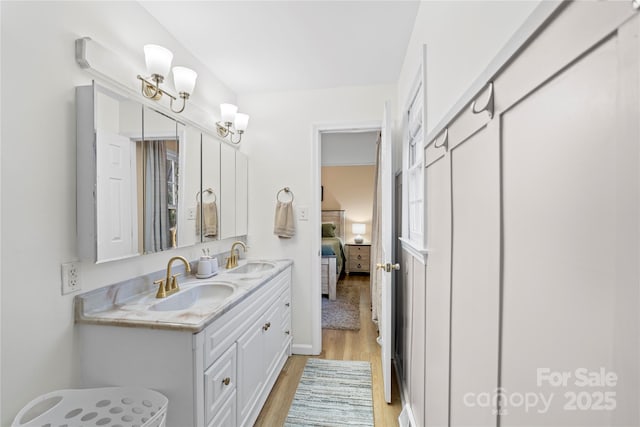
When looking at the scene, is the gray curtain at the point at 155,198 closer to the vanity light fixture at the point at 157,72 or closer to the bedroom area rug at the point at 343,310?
the vanity light fixture at the point at 157,72

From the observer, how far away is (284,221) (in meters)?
2.66

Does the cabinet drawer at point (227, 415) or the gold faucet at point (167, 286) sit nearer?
the cabinet drawer at point (227, 415)

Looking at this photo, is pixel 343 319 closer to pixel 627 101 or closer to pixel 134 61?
pixel 134 61

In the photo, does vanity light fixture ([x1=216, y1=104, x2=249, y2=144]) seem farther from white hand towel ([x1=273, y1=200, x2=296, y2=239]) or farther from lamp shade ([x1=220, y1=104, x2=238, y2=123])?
white hand towel ([x1=273, y1=200, x2=296, y2=239])

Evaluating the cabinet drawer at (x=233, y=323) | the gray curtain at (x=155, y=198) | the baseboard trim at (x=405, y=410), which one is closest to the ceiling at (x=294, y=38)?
the gray curtain at (x=155, y=198)

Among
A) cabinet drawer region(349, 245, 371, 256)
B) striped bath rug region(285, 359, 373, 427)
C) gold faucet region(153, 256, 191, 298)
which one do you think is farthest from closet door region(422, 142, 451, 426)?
cabinet drawer region(349, 245, 371, 256)

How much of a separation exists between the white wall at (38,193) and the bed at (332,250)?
319cm

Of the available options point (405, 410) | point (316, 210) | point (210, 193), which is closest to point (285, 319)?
point (316, 210)

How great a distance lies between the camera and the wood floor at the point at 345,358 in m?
1.88

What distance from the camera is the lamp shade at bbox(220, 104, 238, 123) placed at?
7.65 feet

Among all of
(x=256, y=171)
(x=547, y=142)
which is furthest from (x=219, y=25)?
(x=547, y=142)

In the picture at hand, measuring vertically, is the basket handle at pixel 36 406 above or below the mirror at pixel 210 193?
below

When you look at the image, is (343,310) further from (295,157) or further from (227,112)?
(227,112)

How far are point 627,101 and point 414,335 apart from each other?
169cm
